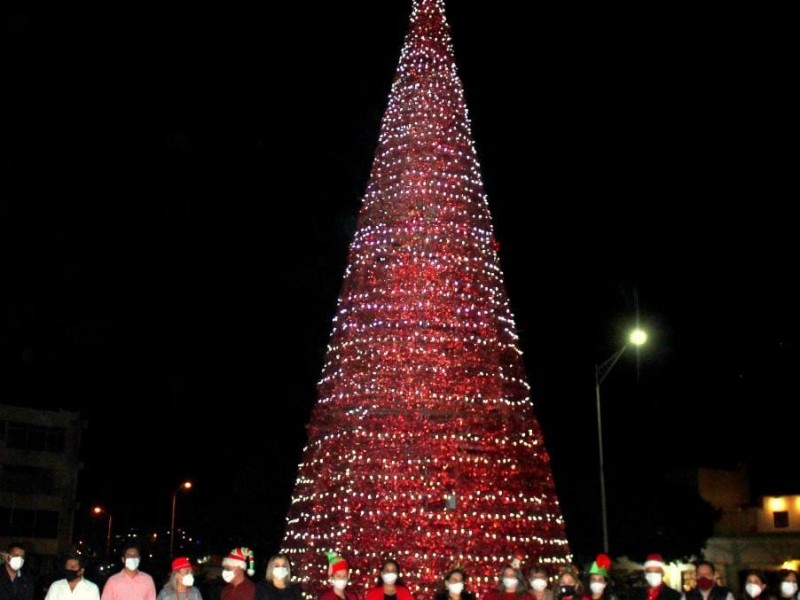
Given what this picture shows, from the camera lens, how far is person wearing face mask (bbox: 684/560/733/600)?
10242mm

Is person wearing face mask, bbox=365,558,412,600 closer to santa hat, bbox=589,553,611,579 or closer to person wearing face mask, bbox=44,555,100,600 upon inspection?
santa hat, bbox=589,553,611,579

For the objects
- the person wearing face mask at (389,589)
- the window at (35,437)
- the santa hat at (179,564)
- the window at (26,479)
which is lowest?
the person wearing face mask at (389,589)

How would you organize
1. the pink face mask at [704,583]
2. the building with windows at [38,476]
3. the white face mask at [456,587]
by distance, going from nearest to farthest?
the white face mask at [456,587]
the pink face mask at [704,583]
the building with windows at [38,476]

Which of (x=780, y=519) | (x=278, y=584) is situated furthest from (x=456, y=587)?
(x=780, y=519)

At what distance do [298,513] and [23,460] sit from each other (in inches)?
1390

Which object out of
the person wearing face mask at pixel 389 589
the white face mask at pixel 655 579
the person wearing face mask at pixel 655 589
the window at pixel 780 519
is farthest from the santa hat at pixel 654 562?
the window at pixel 780 519

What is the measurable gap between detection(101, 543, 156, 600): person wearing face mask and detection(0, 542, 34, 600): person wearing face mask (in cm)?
278

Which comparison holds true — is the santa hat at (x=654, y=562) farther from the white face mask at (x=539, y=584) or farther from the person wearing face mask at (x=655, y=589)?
the white face mask at (x=539, y=584)

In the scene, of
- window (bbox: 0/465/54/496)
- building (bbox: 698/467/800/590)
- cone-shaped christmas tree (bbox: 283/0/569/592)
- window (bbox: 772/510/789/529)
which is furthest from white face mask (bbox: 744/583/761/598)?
window (bbox: 0/465/54/496)

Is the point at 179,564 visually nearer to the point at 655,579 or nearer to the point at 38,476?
the point at 655,579

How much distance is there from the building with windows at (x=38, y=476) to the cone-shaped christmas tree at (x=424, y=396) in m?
34.7

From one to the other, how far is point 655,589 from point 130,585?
4.99m

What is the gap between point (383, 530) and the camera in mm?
17562

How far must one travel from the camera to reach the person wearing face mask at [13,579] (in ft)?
39.9
